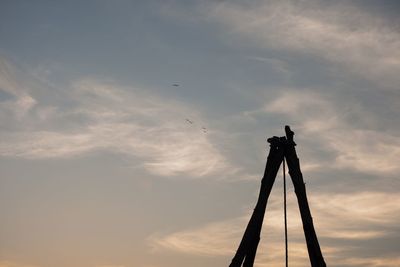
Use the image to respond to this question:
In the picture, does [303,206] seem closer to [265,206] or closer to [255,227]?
[265,206]

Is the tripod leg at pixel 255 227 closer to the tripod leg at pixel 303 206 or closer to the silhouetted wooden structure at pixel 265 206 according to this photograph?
the silhouetted wooden structure at pixel 265 206

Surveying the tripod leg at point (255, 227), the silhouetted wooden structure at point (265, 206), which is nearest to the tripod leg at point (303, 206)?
the silhouetted wooden structure at point (265, 206)

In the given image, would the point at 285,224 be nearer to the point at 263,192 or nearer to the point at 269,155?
the point at 263,192

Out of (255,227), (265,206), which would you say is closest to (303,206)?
(265,206)

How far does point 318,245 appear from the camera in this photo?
1094 cm

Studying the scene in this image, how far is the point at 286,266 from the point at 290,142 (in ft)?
9.39

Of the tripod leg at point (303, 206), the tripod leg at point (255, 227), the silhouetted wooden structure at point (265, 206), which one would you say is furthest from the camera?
the tripod leg at point (255, 227)

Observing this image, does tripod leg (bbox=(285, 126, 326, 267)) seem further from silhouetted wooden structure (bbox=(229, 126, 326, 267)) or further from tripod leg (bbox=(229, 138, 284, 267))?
tripod leg (bbox=(229, 138, 284, 267))

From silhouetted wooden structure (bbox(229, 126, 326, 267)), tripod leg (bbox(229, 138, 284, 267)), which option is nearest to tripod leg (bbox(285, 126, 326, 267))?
silhouetted wooden structure (bbox(229, 126, 326, 267))

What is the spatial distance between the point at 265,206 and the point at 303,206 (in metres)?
0.84

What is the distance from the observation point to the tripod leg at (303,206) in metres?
10.8

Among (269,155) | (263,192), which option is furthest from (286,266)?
(269,155)

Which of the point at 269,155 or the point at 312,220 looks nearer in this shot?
the point at 312,220

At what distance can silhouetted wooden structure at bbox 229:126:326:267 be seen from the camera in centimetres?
1101
